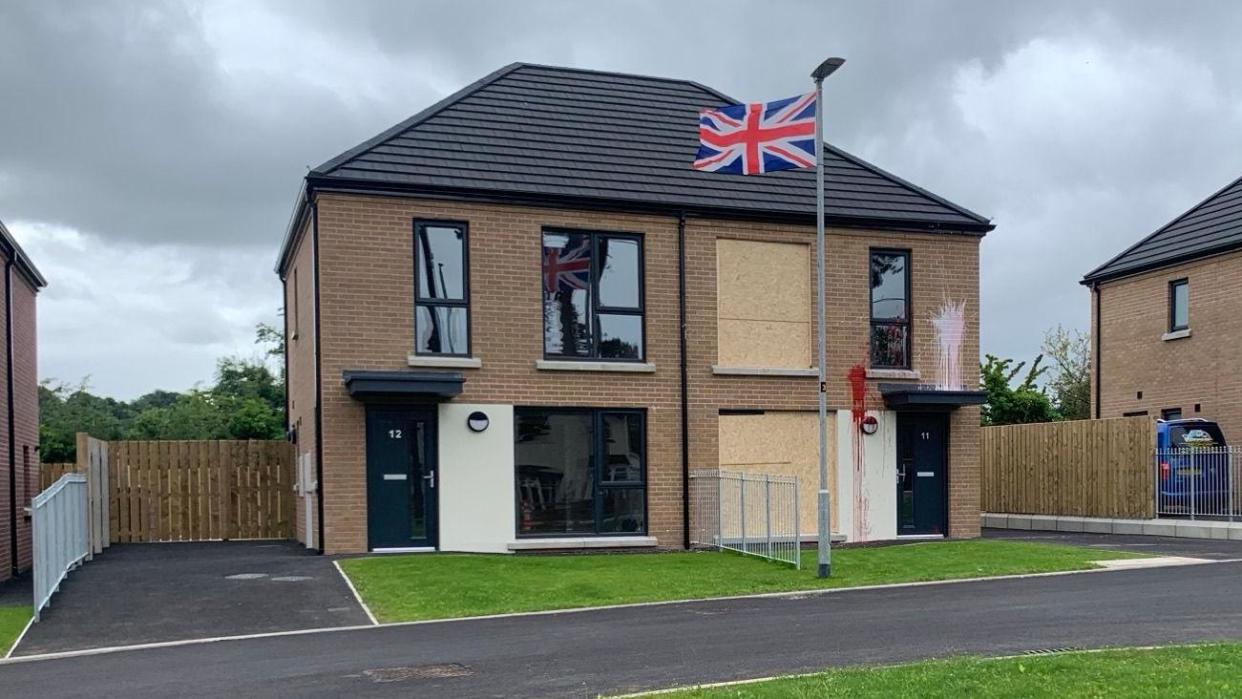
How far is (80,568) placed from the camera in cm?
1672

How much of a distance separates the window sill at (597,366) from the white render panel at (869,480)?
366 cm

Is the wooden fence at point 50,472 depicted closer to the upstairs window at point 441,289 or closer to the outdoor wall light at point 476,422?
the upstairs window at point 441,289

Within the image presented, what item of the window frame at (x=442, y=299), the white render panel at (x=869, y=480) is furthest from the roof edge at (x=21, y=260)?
the white render panel at (x=869, y=480)

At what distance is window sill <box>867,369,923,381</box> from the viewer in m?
20.1

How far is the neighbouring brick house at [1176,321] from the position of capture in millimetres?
25562

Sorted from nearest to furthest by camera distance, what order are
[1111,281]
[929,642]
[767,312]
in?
1. [929,642]
2. [767,312]
3. [1111,281]

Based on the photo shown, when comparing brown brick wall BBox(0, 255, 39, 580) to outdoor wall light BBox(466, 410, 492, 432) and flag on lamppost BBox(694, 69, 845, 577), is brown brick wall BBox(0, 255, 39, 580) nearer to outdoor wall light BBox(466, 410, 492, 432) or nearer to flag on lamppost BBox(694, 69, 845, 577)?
outdoor wall light BBox(466, 410, 492, 432)

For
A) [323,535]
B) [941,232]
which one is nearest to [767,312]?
[941,232]

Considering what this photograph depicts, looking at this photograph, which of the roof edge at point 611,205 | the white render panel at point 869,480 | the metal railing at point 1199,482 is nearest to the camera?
the roof edge at point 611,205

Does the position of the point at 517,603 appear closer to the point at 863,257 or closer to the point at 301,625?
the point at 301,625

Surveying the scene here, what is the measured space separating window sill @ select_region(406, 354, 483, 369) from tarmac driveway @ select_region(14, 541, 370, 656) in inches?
126

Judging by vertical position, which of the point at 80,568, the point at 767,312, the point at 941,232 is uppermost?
A: the point at 941,232

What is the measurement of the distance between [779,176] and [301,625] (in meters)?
12.3

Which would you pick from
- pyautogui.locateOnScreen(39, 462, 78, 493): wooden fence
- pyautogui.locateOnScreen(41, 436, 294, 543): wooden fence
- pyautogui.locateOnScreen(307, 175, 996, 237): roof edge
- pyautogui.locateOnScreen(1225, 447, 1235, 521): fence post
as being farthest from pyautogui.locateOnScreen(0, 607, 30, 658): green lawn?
pyautogui.locateOnScreen(1225, 447, 1235, 521): fence post
